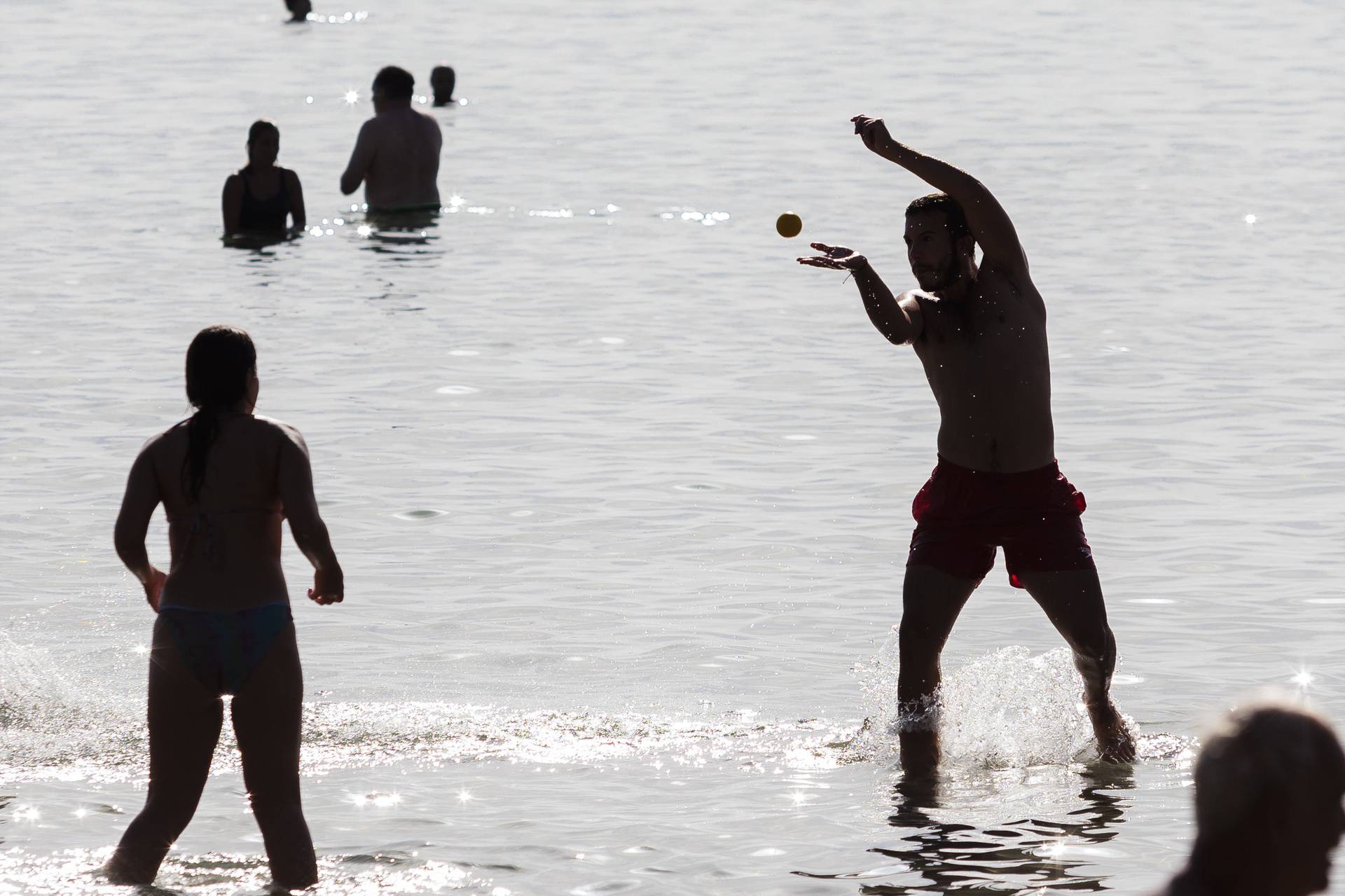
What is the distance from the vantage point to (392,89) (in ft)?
65.0

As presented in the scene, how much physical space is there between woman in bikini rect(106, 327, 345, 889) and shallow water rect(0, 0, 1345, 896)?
70 cm

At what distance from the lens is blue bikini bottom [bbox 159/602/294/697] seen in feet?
17.2

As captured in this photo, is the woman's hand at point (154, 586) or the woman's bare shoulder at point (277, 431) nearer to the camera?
the woman's bare shoulder at point (277, 431)

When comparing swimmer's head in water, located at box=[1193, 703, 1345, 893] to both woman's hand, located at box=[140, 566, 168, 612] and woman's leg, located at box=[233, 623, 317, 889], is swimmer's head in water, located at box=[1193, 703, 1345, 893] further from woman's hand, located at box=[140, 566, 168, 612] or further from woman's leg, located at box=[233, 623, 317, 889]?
woman's hand, located at box=[140, 566, 168, 612]

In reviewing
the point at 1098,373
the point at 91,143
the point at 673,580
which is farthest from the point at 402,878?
the point at 91,143

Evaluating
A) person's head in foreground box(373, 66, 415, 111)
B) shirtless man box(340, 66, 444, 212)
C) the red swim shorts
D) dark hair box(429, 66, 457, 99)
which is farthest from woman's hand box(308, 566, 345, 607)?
dark hair box(429, 66, 457, 99)

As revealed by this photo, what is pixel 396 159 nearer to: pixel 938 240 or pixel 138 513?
pixel 938 240

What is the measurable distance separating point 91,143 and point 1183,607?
22.6 meters

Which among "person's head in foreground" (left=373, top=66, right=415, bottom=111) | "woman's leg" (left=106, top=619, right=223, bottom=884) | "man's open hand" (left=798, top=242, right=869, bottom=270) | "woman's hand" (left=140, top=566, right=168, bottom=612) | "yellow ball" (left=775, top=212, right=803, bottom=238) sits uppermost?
"person's head in foreground" (left=373, top=66, right=415, bottom=111)

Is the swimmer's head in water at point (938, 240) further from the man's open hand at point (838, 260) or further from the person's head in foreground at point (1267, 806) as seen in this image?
the person's head in foreground at point (1267, 806)

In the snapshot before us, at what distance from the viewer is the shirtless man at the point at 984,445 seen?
6609 millimetres

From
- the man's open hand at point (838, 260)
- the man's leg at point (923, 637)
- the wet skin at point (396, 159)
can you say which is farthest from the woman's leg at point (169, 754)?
the wet skin at point (396, 159)

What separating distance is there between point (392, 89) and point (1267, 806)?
1796 centimetres

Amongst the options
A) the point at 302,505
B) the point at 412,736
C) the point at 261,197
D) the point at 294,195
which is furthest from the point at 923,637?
the point at 261,197
